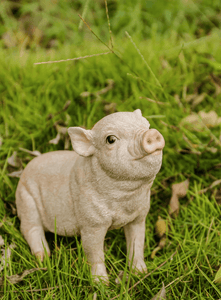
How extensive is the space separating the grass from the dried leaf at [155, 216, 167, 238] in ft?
0.13

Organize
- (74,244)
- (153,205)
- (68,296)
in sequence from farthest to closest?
(153,205) < (74,244) < (68,296)

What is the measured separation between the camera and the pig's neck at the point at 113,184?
1670mm

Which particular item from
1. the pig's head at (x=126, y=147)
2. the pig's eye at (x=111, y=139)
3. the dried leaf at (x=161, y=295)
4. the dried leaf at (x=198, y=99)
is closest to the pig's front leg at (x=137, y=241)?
the dried leaf at (x=161, y=295)

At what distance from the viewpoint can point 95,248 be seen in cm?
186

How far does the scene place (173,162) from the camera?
2707 millimetres

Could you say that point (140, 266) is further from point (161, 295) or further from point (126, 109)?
point (126, 109)

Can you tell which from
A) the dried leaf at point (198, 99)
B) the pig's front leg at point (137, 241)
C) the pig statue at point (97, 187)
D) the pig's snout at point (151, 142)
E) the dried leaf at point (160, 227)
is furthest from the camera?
the dried leaf at point (198, 99)

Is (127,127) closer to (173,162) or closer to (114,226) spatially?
(114,226)

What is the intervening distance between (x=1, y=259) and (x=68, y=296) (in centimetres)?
50

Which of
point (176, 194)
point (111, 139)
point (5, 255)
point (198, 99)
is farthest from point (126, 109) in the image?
point (5, 255)

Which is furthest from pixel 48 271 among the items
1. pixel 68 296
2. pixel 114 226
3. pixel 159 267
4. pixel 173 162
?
pixel 173 162

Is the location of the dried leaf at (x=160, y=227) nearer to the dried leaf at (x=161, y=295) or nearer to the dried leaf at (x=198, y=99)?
the dried leaf at (x=161, y=295)

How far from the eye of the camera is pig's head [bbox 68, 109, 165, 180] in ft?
5.02

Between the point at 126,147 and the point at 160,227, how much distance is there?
36.0 inches
